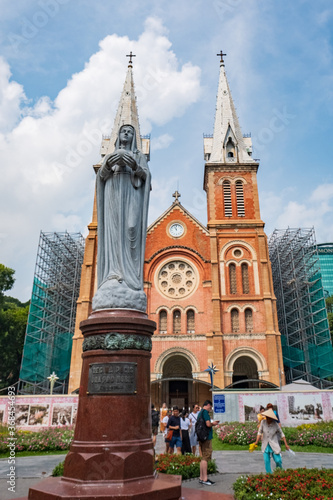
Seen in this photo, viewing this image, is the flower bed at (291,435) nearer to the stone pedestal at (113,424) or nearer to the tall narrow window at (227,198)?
the stone pedestal at (113,424)

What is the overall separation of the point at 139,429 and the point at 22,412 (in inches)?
567

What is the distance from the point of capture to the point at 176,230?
1232 inches

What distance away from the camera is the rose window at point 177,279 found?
1147 inches

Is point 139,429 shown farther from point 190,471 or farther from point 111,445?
point 190,471

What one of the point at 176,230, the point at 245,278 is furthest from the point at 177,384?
the point at 176,230

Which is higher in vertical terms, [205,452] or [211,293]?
[211,293]

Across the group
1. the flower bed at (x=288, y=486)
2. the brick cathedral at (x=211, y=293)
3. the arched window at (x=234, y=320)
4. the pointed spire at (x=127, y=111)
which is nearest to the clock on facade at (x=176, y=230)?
the brick cathedral at (x=211, y=293)

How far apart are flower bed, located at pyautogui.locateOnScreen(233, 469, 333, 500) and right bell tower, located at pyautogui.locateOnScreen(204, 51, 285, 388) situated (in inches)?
735

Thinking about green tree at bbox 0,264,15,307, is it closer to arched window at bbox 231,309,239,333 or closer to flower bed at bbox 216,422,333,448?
arched window at bbox 231,309,239,333

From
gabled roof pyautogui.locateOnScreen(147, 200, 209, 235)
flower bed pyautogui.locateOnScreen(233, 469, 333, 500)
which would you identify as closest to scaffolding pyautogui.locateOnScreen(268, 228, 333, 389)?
gabled roof pyautogui.locateOnScreen(147, 200, 209, 235)

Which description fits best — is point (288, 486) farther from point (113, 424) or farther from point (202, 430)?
point (113, 424)

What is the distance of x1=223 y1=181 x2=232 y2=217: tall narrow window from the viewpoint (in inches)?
1245

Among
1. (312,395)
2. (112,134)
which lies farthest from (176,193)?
(312,395)

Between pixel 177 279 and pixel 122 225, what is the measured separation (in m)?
23.7
